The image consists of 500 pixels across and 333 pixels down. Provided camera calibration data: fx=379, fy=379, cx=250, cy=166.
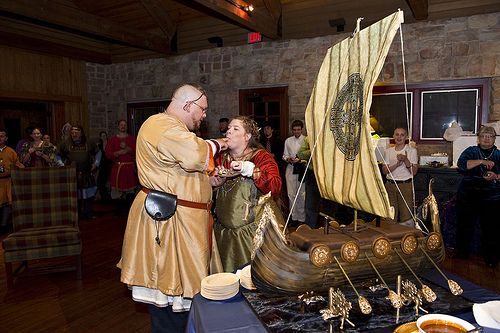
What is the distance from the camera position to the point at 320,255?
4.17 ft

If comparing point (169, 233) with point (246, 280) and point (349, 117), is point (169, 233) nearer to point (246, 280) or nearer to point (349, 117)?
point (246, 280)

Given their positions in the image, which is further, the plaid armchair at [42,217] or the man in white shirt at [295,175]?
the man in white shirt at [295,175]

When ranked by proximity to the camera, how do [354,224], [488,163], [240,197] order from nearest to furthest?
[354,224]
[240,197]
[488,163]

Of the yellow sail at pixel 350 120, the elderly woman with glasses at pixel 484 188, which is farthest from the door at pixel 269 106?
the yellow sail at pixel 350 120

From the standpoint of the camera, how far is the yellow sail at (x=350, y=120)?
139 cm

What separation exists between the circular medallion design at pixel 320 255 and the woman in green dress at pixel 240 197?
0.97 meters

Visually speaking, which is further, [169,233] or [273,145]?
[273,145]

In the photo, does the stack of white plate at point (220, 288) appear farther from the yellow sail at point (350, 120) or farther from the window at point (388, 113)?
the window at point (388, 113)

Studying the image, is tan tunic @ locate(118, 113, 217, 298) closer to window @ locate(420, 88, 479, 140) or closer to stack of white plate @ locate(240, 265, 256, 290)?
stack of white plate @ locate(240, 265, 256, 290)

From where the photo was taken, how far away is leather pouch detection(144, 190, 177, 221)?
1.95 m

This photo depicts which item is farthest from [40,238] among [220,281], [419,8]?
[419,8]

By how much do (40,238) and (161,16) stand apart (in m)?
5.41

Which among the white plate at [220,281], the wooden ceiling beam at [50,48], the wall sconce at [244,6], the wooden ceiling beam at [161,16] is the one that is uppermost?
the wooden ceiling beam at [161,16]

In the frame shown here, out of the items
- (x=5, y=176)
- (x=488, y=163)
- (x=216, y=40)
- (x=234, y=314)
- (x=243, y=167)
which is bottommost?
(x=234, y=314)
